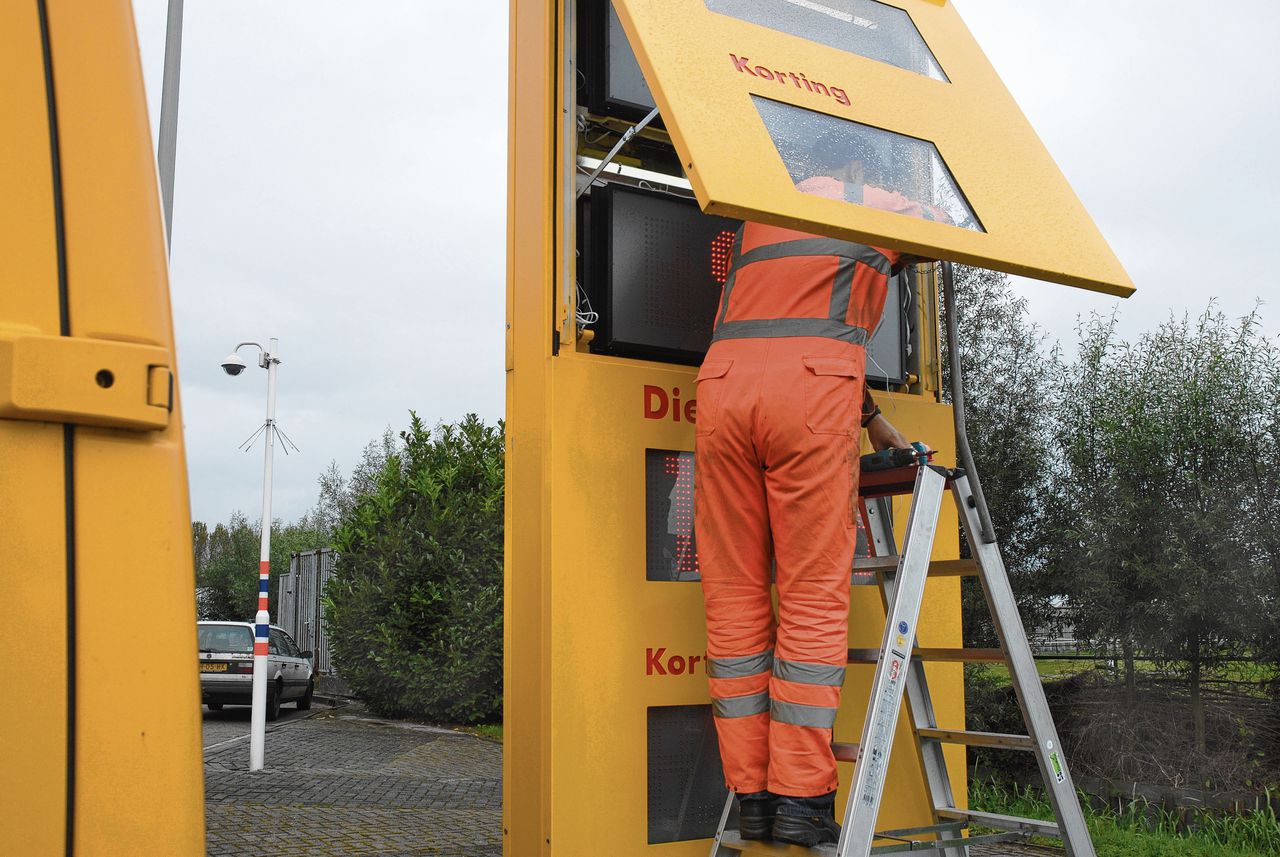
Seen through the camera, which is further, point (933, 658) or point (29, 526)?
point (933, 658)

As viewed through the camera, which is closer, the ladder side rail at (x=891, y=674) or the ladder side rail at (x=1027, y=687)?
the ladder side rail at (x=891, y=674)

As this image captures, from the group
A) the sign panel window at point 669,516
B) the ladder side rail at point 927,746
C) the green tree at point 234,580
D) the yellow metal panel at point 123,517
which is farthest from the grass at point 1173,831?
the green tree at point 234,580

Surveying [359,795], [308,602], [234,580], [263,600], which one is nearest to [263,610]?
[263,600]

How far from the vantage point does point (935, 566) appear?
11.2 feet

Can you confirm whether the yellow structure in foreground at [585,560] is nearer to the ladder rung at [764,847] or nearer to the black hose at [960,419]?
the ladder rung at [764,847]

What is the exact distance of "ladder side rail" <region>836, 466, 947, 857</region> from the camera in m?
2.78

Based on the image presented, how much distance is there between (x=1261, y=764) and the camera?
760 cm

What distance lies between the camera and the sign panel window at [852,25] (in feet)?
10.4

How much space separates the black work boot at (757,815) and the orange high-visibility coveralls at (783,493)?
0.10ft

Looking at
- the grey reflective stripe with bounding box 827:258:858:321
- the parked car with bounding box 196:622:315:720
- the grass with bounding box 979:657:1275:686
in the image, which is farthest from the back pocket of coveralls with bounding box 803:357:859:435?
the parked car with bounding box 196:622:315:720

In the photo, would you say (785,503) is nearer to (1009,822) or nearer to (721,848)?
(721,848)

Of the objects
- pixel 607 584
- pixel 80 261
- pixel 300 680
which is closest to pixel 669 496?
pixel 607 584

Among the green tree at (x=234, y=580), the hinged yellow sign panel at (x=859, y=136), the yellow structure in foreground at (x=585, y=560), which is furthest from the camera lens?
the green tree at (x=234, y=580)

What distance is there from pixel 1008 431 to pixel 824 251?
8.48 metres
